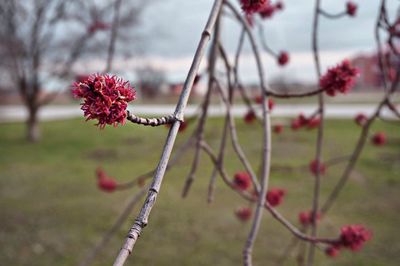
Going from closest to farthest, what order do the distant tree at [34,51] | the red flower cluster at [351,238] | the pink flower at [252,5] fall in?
the pink flower at [252,5] < the red flower cluster at [351,238] < the distant tree at [34,51]

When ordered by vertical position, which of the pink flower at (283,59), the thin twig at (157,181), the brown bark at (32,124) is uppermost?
the pink flower at (283,59)

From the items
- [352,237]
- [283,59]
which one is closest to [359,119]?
[283,59]

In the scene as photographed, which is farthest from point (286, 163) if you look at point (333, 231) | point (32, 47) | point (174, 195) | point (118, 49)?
point (32, 47)

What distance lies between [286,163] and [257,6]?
20.0 feet

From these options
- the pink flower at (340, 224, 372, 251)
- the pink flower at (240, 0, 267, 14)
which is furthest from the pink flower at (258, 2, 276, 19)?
the pink flower at (340, 224, 372, 251)

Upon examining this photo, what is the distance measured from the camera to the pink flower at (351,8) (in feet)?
5.40

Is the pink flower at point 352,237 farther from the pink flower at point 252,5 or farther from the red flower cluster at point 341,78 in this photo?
the pink flower at point 252,5

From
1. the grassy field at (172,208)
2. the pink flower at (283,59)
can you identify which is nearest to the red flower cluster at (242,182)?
the grassy field at (172,208)

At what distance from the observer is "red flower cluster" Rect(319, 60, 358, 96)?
1017 mm

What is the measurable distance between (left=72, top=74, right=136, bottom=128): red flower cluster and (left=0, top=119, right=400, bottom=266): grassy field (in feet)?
4.15

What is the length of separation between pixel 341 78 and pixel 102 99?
0.64 m

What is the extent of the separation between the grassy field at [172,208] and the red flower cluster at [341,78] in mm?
764

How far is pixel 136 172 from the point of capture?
659 cm

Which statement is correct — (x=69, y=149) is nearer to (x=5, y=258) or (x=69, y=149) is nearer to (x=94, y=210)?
(x=94, y=210)
